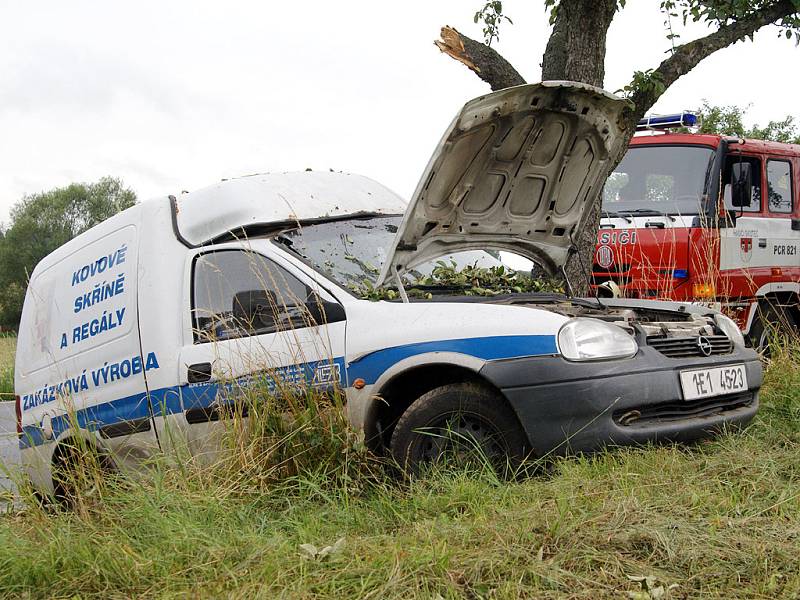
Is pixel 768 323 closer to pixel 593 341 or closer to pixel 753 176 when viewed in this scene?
pixel 753 176

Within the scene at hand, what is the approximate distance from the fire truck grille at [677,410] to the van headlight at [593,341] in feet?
0.88

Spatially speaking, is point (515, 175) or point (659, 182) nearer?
point (515, 175)

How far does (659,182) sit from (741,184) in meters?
0.76

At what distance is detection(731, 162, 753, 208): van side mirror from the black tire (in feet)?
17.5

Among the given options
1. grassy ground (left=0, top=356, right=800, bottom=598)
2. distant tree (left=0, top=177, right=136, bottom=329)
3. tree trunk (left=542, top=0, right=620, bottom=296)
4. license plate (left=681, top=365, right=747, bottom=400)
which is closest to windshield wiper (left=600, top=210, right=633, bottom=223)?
tree trunk (left=542, top=0, right=620, bottom=296)

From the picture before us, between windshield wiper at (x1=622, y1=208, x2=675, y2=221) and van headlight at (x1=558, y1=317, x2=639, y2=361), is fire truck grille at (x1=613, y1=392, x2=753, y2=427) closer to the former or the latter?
van headlight at (x1=558, y1=317, x2=639, y2=361)

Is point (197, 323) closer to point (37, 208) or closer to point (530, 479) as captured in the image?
point (530, 479)

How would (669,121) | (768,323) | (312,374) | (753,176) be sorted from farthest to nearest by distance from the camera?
(669,121) → (753,176) → (768,323) → (312,374)

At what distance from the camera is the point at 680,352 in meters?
4.17

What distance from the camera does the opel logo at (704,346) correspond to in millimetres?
4250

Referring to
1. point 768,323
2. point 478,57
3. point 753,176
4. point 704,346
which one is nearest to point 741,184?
point 753,176

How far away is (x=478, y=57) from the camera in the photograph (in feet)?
23.8

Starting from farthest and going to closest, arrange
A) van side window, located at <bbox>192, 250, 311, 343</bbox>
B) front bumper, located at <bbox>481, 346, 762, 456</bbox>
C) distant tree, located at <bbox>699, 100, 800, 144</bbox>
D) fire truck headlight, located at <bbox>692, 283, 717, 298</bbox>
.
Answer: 1. distant tree, located at <bbox>699, 100, 800, 144</bbox>
2. fire truck headlight, located at <bbox>692, 283, 717, 298</bbox>
3. van side window, located at <bbox>192, 250, 311, 343</bbox>
4. front bumper, located at <bbox>481, 346, 762, 456</bbox>

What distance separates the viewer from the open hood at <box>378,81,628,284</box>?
173 inches
